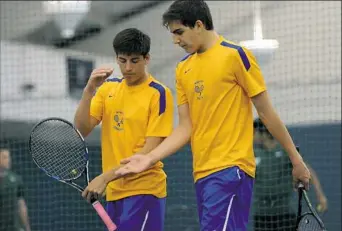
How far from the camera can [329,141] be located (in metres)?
10.7

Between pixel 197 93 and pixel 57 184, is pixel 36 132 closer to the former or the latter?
pixel 197 93

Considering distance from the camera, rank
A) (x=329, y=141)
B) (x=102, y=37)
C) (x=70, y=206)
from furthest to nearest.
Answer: (x=102, y=37) < (x=329, y=141) < (x=70, y=206)

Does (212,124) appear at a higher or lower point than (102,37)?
lower

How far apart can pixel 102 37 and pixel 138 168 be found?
9.01 metres

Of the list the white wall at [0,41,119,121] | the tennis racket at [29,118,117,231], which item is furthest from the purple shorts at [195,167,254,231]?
the white wall at [0,41,119,121]

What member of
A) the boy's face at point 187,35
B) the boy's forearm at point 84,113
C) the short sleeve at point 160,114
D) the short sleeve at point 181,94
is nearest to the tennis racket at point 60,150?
the boy's forearm at point 84,113

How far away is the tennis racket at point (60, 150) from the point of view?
500cm

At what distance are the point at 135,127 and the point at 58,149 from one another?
45 cm

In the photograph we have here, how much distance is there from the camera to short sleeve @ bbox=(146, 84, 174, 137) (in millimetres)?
5164

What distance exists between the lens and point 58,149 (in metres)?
5.12

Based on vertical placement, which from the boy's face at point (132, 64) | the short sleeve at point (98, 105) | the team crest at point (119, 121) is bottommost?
the team crest at point (119, 121)

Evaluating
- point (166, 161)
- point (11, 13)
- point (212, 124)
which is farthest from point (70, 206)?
point (212, 124)

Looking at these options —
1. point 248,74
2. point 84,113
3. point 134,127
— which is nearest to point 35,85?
point 84,113

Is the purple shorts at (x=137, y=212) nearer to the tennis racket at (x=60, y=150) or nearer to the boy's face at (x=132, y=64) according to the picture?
the tennis racket at (x=60, y=150)
